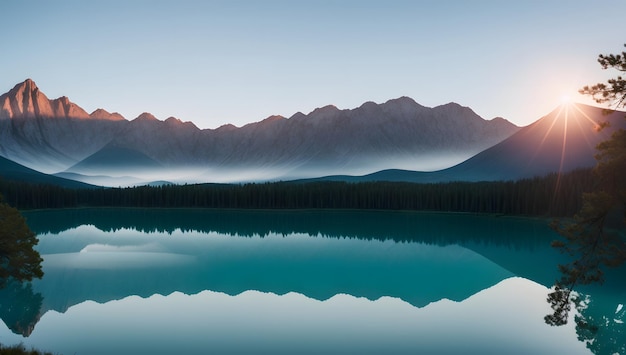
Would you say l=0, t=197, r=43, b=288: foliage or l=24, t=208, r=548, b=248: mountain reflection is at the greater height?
A: l=0, t=197, r=43, b=288: foliage

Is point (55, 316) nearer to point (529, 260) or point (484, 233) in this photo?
point (529, 260)

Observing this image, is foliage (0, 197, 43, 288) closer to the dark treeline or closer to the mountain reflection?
the mountain reflection

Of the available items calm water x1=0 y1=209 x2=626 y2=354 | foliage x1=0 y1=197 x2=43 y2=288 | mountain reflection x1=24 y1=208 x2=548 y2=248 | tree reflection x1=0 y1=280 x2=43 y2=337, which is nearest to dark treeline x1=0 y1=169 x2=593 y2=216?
mountain reflection x1=24 y1=208 x2=548 y2=248

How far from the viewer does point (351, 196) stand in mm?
152625

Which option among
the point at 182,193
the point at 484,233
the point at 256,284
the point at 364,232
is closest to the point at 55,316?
the point at 256,284

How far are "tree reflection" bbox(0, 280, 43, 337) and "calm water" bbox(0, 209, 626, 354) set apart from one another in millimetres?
113

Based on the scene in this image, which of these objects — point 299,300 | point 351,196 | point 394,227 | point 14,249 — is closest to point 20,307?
point 14,249

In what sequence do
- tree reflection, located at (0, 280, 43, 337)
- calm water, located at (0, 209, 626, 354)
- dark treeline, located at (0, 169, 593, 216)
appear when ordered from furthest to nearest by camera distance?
dark treeline, located at (0, 169, 593, 216), tree reflection, located at (0, 280, 43, 337), calm water, located at (0, 209, 626, 354)

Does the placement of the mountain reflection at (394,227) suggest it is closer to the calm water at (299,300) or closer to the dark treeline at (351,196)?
the dark treeline at (351,196)

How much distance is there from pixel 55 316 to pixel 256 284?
54.7 feet

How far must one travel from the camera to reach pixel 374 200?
492ft

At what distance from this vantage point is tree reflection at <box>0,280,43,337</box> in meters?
29.6

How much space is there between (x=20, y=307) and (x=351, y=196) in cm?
12303

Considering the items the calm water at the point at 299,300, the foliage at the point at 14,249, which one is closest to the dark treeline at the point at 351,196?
the calm water at the point at 299,300
